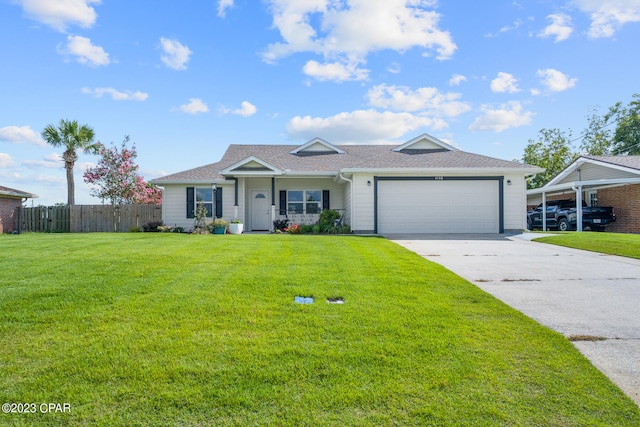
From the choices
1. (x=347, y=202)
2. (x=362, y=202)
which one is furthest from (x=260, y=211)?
(x=362, y=202)

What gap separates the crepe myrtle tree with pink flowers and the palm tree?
1583 millimetres

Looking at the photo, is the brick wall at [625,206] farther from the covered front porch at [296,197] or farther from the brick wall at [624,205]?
the covered front porch at [296,197]

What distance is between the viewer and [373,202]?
1502cm

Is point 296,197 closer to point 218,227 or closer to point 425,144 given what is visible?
point 218,227

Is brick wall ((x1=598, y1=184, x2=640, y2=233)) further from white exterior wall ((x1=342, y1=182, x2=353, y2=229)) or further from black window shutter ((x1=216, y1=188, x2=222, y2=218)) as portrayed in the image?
black window shutter ((x1=216, y1=188, x2=222, y2=218))

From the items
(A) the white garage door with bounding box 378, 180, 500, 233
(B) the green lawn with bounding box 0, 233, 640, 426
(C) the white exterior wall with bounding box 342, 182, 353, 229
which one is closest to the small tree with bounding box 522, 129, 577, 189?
(A) the white garage door with bounding box 378, 180, 500, 233

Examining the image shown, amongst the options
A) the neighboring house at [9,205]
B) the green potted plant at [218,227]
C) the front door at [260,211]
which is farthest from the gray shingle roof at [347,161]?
the neighboring house at [9,205]

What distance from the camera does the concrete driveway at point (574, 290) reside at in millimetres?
3186

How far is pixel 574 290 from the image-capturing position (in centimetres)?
541

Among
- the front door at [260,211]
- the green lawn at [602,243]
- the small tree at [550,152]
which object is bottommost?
the green lawn at [602,243]

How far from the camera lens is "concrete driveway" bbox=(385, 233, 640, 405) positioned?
3.19m

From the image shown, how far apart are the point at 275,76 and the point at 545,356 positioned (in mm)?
16350

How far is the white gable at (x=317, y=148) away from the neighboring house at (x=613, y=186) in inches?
481

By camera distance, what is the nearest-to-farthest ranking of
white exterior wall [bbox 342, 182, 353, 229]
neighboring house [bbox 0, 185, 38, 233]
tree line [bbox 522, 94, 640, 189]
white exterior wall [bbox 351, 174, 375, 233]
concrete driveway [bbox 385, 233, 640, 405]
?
concrete driveway [bbox 385, 233, 640, 405], white exterior wall [bbox 351, 174, 375, 233], white exterior wall [bbox 342, 182, 353, 229], neighboring house [bbox 0, 185, 38, 233], tree line [bbox 522, 94, 640, 189]
